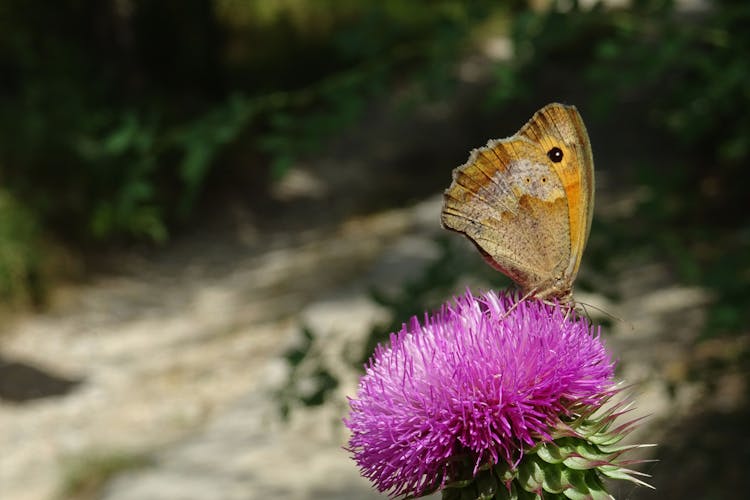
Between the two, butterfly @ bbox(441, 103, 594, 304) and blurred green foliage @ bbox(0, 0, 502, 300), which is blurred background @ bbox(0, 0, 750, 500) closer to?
blurred green foliage @ bbox(0, 0, 502, 300)

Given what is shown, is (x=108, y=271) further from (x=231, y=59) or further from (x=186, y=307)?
(x=231, y=59)

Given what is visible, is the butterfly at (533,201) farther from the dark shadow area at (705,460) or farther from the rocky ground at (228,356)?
the dark shadow area at (705,460)

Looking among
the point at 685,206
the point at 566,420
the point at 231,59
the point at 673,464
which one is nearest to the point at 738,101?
the point at 685,206

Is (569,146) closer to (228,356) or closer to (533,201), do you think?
(533,201)

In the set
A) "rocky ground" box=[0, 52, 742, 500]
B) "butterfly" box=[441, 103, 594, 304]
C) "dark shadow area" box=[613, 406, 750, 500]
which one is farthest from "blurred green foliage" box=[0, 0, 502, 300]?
"butterfly" box=[441, 103, 594, 304]

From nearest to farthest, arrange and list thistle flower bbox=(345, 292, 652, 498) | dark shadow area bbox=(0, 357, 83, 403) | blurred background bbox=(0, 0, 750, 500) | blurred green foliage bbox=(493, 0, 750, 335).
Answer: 1. thistle flower bbox=(345, 292, 652, 498)
2. blurred green foliage bbox=(493, 0, 750, 335)
3. blurred background bbox=(0, 0, 750, 500)
4. dark shadow area bbox=(0, 357, 83, 403)

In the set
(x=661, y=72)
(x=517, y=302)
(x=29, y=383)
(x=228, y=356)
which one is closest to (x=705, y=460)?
(x=661, y=72)

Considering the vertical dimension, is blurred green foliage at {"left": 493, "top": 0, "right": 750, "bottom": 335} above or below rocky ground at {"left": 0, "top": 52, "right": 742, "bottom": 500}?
below
